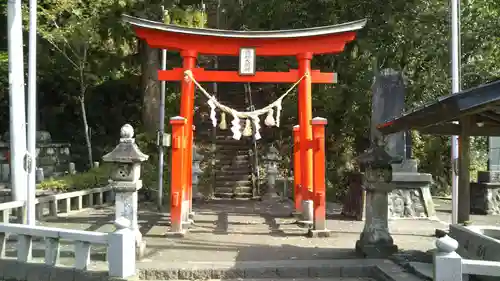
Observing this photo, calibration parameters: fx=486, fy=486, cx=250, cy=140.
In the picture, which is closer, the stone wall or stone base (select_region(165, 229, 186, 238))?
A: stone base (select_region(165, 229, 186, 238))

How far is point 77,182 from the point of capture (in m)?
16.1

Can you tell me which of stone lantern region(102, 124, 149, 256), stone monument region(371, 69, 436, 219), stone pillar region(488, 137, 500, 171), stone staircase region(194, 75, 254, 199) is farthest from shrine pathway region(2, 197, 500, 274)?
stone staircase region(194, 75, 254, 199)

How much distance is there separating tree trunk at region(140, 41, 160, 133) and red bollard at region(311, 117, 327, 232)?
436 inches

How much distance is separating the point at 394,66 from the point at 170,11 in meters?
9.01

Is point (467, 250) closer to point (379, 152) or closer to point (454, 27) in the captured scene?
point (379, 152)

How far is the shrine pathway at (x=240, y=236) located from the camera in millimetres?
8781

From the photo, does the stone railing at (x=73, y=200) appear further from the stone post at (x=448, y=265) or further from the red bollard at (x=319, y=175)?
the stone post at (x=448, y=265)

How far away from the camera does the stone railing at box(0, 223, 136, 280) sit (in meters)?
6.65

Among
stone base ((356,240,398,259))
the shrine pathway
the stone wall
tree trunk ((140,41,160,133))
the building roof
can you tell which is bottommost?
the shrine pathway

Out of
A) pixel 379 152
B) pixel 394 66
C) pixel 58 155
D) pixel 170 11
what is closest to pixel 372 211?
pixel 379 152

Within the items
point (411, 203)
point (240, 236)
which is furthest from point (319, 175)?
point (411, 203)

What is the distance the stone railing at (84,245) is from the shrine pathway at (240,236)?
537mm

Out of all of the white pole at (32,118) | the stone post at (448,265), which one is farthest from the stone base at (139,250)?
the stone post at (448,265)

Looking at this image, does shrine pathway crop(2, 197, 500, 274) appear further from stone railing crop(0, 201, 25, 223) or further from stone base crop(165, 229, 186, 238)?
stone railing crop(0, 201, 25, 223)
